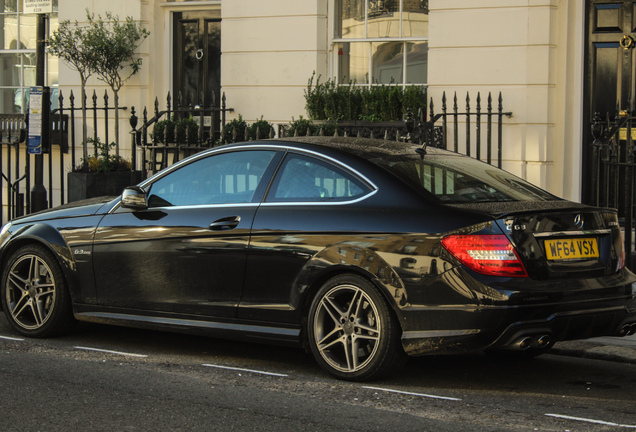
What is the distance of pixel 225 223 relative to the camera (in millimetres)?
6309

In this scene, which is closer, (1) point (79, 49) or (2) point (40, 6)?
(2) point (40, 6)

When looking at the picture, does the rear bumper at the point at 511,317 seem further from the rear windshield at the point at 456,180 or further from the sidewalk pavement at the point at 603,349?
the sidewalk pavement at the point at 603,349

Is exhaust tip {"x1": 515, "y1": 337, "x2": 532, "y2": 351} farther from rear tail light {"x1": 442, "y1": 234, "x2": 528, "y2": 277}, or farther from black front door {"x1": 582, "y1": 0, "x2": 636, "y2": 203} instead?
black front door {"x1": 582, "y1": 0, "x2": 636, "y2": 203}

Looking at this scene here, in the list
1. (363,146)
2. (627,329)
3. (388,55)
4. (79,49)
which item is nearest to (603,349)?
(627,329)

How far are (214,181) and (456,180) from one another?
161cm

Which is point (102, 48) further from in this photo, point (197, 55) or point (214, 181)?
point (214, 181)

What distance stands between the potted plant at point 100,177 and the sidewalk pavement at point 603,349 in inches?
258

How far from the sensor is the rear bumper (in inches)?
210

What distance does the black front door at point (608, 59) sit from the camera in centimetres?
1123

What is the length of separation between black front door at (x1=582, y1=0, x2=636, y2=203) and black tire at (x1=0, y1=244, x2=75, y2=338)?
22.1 feet

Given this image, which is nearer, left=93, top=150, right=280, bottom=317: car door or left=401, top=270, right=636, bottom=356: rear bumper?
left=401, top=270, right=636, bottom=356: rear bumper

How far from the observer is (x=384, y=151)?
634 centimetres

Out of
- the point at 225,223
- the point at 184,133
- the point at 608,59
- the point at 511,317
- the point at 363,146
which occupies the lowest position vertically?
the point at 511,317

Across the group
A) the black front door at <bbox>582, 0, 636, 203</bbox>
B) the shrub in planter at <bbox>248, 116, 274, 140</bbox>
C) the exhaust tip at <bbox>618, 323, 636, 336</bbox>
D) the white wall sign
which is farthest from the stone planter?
the exhaust tip at <bbox>618, 323, 636, 336</bbox>
